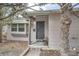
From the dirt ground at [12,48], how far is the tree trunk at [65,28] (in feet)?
2.84

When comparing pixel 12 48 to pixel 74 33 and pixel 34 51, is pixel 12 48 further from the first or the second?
pixel 74 33

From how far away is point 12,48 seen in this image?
12.8 feet

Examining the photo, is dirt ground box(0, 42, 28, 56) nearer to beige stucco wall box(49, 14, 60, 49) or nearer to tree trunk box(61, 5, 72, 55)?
beige stucco wall box(49, 14, 60, 49)

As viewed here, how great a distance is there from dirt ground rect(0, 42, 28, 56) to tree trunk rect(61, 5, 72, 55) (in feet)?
2.84

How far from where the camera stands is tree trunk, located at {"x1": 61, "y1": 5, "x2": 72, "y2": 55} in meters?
3.66

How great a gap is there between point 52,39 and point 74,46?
71 centimetres

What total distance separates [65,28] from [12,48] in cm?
Answer: 126

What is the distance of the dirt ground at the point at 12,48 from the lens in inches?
146

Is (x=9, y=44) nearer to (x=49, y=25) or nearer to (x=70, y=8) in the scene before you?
(x=49, y=25)

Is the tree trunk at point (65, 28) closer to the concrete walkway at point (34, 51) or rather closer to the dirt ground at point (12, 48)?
the concrete walkway at point (34, 51)

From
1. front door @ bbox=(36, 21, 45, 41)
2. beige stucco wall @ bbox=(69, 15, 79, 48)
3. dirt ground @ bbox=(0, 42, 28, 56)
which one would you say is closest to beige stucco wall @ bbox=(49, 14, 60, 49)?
front door @ bbox=(36, 21, 45, 41)

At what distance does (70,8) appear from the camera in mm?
3625

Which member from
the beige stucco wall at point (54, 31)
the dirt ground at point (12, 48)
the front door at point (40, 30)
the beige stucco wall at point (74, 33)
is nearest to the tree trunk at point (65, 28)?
the beige stucco wall at point (74, 33)

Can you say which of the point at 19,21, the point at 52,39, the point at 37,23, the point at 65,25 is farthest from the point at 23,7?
the point at 52,39
